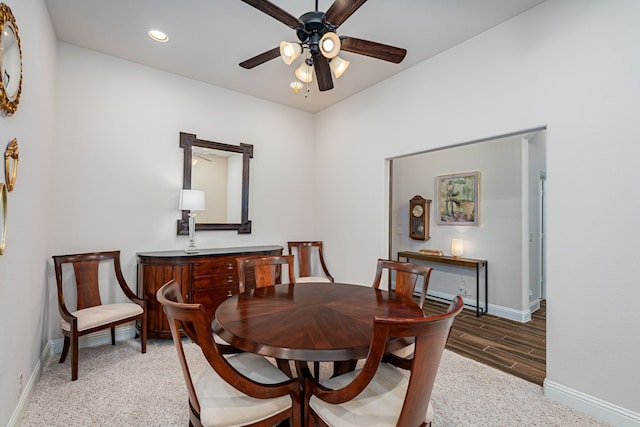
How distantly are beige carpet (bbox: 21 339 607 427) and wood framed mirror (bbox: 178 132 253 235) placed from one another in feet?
5.05

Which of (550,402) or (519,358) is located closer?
(550,402)

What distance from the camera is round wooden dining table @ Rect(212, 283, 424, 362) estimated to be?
1295 millimetres

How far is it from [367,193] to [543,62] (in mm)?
2131

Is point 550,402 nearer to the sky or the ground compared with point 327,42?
nearer to the ground

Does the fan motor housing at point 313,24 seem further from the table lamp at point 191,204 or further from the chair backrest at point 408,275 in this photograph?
the table lamp at point 191,204

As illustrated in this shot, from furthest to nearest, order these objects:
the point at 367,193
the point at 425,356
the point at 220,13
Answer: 1. the point at 367,193
2. the point at 220,13
3. the point at 425,356

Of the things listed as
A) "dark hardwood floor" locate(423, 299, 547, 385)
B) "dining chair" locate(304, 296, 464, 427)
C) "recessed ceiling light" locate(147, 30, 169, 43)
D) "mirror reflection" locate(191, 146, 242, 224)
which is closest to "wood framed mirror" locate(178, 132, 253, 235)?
"mirror reflection" locate(191, 146, 242, 224)

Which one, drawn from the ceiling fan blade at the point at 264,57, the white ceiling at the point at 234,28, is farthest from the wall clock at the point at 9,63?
the ceiling fan blade at the point at 264,57

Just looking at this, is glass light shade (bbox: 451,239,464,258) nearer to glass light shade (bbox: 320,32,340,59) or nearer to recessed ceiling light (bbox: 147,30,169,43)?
glass light shade (bbox: 320,32,340,59)

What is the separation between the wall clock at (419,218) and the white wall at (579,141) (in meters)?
2.27

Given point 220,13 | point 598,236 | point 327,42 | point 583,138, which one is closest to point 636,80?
point 583,138

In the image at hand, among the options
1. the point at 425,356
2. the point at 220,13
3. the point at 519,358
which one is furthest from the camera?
the point at 519,358

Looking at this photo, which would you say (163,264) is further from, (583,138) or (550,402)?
(583,138)

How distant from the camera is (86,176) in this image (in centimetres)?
308
